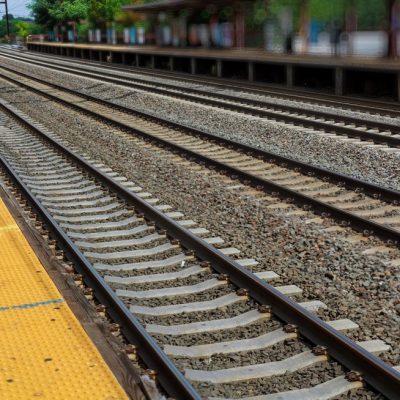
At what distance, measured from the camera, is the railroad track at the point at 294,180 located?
22.5 ft

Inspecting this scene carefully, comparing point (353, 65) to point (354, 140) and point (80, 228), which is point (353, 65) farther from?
point (80, 228)

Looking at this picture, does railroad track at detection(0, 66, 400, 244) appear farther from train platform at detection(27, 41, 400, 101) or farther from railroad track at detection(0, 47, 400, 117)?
train platform at detection(27, 41, 400, 101)

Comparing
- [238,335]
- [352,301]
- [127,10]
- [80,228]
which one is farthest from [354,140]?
[127,10]

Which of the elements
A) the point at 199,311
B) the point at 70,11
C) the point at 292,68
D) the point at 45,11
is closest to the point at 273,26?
the point at 292,68

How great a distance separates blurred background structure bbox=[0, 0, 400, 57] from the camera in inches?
803

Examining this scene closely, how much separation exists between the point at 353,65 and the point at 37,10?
62683 mm

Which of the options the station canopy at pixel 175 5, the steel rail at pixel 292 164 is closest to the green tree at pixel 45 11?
the station canopy at pixel 175 5

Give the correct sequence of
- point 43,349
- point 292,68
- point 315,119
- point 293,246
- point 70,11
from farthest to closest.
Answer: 1. point 70,11
2. point 292,68
3. point 315,119
4. point 293,246
5. point 43,349

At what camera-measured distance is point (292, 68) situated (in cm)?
2189

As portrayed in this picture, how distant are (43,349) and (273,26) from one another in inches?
990

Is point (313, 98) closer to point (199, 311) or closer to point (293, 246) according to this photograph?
point (293, 246)

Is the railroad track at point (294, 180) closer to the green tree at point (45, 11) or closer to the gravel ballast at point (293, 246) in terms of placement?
the gravel ballast at point (293, 246)

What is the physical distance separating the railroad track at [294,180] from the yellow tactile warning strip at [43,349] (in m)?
3.06

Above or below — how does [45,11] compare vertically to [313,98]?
above
